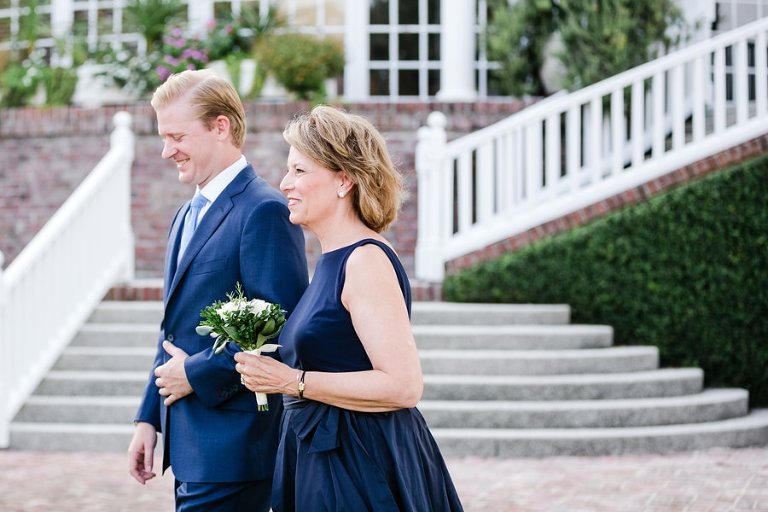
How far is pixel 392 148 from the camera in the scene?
10336mm

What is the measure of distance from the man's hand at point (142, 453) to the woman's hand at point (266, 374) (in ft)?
2.01

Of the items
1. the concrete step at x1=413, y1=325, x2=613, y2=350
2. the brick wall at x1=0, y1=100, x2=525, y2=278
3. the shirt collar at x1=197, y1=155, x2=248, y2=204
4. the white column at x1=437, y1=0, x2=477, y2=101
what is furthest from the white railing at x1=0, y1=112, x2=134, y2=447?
the shirt collar at x1=197, y1=155, x2=248, y2=204

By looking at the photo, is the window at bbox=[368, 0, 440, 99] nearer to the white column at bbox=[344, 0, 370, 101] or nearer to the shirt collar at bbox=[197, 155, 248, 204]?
the white column at bbox=[344, 0, 370, 101]

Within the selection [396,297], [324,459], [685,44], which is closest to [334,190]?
[396,297]

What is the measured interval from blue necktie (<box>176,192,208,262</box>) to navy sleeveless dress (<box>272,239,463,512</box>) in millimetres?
536

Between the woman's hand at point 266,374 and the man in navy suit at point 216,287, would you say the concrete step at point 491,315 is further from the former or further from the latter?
the woman's hand at point 266,374

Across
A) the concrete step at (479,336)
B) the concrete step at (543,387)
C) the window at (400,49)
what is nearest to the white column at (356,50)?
the window at (400,49)

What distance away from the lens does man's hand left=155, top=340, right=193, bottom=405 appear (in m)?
2.85

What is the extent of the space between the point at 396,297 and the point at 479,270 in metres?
6.14

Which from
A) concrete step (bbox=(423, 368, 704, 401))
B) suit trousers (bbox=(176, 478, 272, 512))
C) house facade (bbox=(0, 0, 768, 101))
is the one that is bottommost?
concrete step (bbox=(423, 368, 704, 401))

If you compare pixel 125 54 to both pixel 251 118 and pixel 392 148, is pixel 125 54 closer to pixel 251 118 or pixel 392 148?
pixel 251 118

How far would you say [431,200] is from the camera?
884 cm

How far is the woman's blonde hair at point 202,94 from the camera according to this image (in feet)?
9.52

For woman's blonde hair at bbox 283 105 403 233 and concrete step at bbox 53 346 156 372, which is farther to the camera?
concrete step at bbox 53 346 156 372
